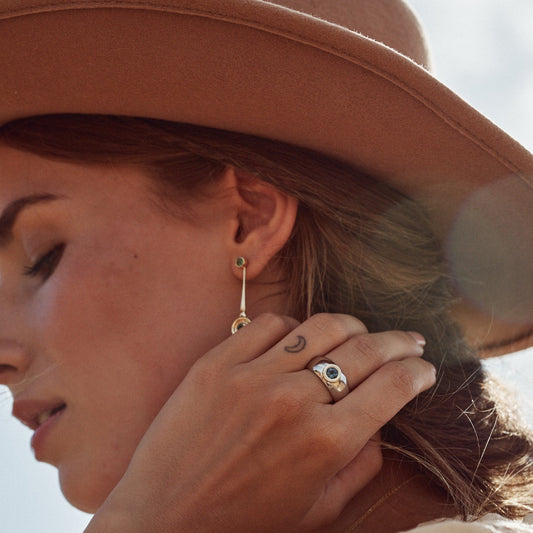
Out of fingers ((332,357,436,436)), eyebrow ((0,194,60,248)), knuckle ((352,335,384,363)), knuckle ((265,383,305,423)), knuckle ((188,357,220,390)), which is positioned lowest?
fingers ((332,357,436,436))

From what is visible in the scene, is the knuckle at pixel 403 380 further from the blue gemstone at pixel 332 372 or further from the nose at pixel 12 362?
the nose at pixel 12 362

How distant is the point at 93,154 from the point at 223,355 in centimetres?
66

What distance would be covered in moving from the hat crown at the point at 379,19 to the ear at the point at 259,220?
0.44 meters

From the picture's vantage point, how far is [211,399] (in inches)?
63.0

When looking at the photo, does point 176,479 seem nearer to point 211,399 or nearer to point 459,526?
point 211,399

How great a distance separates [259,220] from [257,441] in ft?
2.01

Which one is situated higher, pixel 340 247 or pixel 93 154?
pixel 93 154

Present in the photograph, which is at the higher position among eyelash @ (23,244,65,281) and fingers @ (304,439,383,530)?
eyelash @ (23,244,65,281)

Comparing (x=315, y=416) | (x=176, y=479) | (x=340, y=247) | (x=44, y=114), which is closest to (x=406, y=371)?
(x=315, y=416)

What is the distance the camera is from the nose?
183cm

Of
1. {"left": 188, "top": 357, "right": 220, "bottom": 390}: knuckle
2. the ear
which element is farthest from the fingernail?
{"left": 188, "top": 357, "right": 220, "bottom": 390}: knuckle

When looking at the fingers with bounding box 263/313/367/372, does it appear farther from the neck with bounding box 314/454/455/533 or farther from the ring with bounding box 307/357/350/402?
the neck with bounding box 314/454/455/533

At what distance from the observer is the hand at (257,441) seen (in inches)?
59.3

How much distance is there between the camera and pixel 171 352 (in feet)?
5.81
